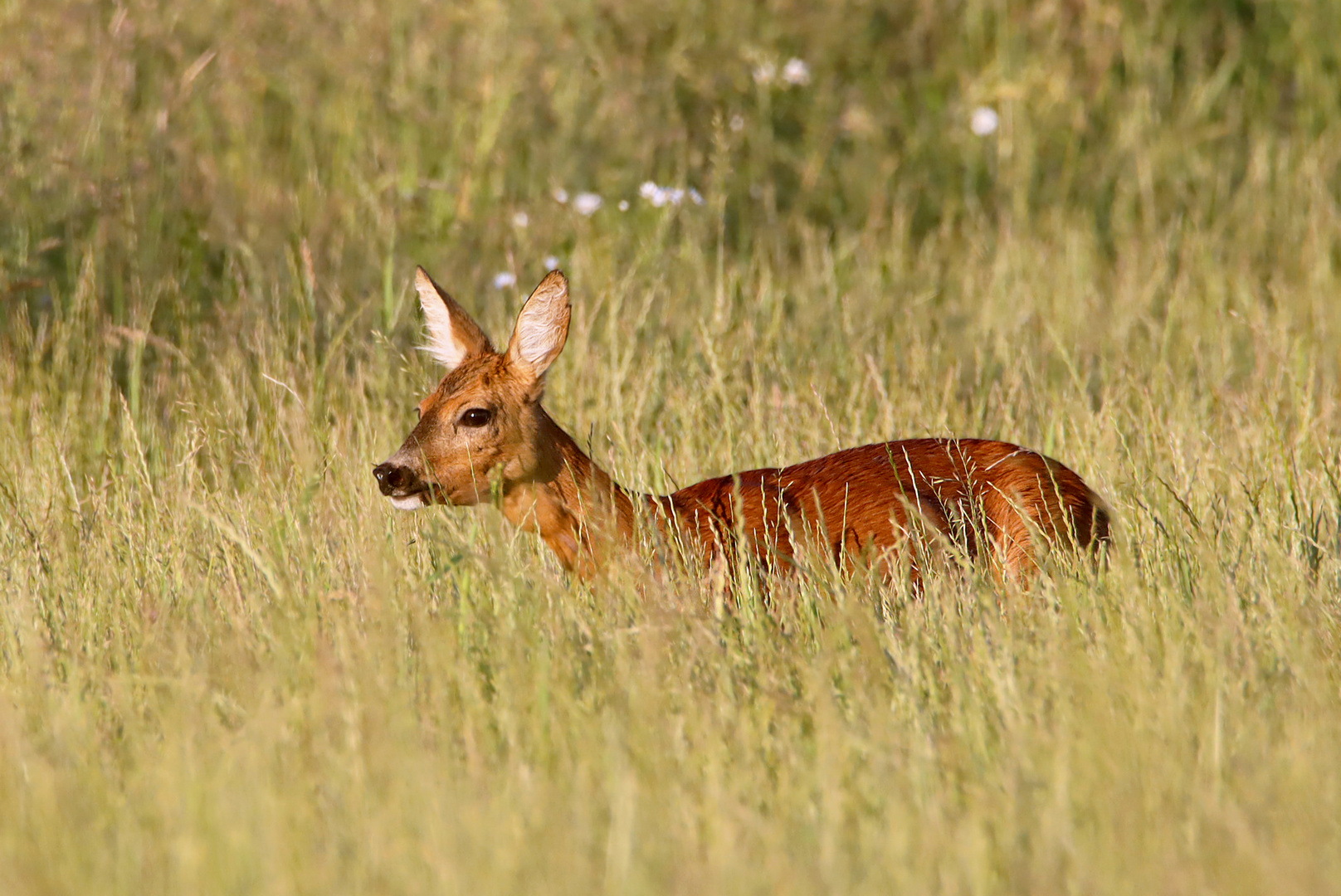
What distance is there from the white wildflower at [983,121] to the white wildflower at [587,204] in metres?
2.37

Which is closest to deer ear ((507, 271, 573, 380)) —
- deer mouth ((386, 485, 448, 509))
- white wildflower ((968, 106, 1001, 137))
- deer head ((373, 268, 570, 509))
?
deer head ((373, 268, 570, 509))

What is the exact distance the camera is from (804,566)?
13.1 feet

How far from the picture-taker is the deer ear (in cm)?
482

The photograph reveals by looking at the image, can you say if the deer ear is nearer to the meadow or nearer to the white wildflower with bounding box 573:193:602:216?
the meadow

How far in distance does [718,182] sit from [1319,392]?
2.24 m

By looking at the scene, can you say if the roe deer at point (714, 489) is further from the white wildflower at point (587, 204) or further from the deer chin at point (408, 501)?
the white wildflower at point (587, 204)

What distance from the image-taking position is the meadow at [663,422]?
9.10 ft

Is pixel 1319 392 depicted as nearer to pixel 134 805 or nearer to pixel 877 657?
pixel 877 657

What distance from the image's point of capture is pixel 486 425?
470 centimetres

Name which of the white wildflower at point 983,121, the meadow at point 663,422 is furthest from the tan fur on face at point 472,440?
the white wildflower at point 983,121

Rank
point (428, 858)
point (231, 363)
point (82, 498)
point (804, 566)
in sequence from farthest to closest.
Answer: point (231, 363) < point (82, 498) < point (804, 566) < point (428, 858)

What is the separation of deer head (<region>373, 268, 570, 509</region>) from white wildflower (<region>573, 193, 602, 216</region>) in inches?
74.1

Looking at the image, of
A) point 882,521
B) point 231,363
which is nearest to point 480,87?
point 231,363

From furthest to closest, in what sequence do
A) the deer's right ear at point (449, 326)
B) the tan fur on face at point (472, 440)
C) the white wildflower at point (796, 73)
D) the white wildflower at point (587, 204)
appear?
the white wildflower at point (796, 73)
the white wildflower at point (587, 204)
the deer's right ear at point (449, 326)
the tan fur on face at point (472, 440)
